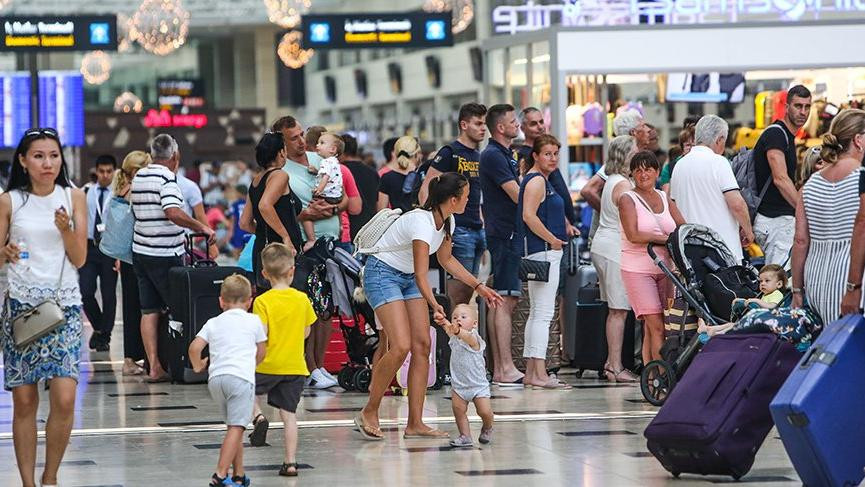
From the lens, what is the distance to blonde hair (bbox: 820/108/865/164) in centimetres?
676

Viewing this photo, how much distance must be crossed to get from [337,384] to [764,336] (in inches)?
157

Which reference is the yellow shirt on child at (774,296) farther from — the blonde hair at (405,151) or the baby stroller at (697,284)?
the blonde hair at (405,151)

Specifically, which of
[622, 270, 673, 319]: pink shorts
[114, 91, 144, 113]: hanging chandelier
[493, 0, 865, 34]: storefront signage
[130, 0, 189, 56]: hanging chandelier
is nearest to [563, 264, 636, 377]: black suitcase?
[622, 270, 673, 319]: pink shorts

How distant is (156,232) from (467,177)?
6.91 feet

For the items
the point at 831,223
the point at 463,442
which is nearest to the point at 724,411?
the point at 831,223

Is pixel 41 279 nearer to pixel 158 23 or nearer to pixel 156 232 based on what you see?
pixel 156 232

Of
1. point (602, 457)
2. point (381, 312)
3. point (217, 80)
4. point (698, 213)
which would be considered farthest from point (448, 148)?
point (217, 80)

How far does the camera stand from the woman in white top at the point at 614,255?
995 cm

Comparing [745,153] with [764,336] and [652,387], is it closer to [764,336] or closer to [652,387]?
[652,387]

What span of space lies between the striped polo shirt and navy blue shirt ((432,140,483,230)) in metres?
1.77

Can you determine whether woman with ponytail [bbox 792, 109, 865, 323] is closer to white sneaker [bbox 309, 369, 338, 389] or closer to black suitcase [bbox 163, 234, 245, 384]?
white sneaker [bbox 309, 369, 338, 389]

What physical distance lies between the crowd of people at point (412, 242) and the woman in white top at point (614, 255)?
14 mm

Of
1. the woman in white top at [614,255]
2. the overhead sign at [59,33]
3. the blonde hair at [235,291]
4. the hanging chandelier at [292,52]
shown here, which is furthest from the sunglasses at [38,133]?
the hanging chandelier at [292,52]

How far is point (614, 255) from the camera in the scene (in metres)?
9.96
